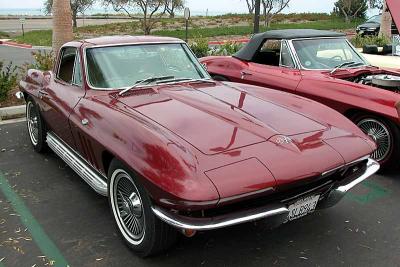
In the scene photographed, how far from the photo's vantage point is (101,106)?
3730 mm

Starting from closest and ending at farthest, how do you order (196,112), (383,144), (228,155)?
(228,155), (196,112), (383,144)

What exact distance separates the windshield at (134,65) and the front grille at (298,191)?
5.98 feet

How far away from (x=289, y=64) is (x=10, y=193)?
398 centimetres

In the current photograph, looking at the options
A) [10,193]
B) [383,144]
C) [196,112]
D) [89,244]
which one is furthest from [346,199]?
[10,193]

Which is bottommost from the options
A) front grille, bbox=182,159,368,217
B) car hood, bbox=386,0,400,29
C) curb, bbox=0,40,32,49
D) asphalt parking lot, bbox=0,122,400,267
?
asphalt parking lot, bbox=0,122,400,267

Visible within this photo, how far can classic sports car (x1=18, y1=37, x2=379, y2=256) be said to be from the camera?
107 inches

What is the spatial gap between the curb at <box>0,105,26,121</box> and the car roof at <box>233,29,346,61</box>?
12.0 feet

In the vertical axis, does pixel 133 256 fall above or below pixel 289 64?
below

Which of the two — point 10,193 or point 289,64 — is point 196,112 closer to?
point 10,193

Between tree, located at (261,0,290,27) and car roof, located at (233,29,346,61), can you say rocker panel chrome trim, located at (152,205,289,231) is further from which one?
tree, located at (261,0,290,27)

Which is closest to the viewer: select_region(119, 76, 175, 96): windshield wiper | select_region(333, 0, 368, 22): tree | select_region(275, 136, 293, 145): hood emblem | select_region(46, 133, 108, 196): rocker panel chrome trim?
select_region(275, 136, 293, 145): hood emblem

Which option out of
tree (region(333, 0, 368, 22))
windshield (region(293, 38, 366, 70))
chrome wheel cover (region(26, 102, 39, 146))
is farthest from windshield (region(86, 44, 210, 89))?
tree (region(333, 0, 368, 22))

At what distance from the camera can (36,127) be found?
17.9 ft

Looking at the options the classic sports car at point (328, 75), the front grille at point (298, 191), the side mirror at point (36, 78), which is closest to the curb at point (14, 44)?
the classic sports car at point (328, 75)
